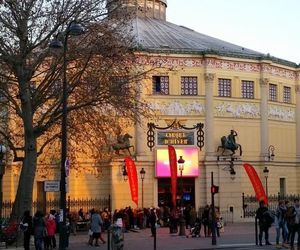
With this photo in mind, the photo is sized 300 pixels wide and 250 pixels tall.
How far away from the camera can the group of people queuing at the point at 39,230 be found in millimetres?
26484

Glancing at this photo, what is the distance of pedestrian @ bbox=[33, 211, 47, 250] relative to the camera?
26.4 metres

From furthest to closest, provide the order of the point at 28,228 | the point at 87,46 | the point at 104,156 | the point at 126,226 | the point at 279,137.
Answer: the point at 279,137 < the point at 104,156 < the point at 126,226 < the point at 87,46 < the point at 28,228

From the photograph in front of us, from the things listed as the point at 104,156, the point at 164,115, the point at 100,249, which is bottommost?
the point at 100,249

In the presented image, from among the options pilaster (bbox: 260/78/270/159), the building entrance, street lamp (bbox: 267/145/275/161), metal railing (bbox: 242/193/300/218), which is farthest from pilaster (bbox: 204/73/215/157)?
street lamp (bbox: 267/145/275/161)

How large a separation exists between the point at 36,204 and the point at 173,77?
49.9 feet

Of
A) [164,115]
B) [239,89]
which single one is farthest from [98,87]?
[239,89]

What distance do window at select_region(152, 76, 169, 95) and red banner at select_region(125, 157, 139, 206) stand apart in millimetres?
7447

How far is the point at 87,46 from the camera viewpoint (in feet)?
107

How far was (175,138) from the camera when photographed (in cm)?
5378

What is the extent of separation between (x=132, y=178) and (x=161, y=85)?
1000 centimetres

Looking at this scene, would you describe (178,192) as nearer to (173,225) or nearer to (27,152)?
(173,225)

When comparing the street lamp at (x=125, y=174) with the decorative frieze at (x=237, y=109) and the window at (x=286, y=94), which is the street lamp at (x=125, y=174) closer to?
the decorative frieze at (x=237, y=109)

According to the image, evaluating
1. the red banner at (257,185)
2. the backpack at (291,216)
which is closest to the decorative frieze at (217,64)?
the red banner at (257,185)

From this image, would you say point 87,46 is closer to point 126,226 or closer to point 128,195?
point 126,226
